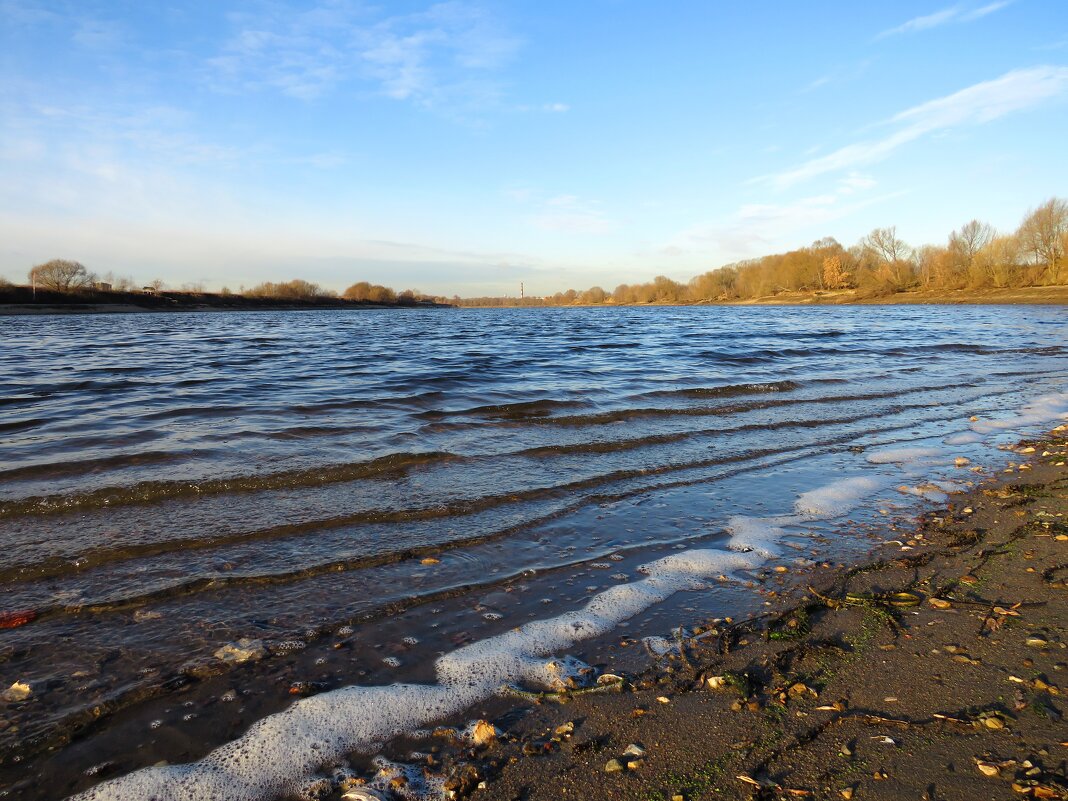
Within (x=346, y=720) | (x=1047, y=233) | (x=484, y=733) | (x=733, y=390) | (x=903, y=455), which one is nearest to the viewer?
(x=484, y=733)

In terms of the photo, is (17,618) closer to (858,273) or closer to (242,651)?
(242,651)

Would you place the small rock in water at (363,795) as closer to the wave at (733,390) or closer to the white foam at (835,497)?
the white foam at (835,497)

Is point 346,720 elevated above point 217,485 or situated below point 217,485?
below

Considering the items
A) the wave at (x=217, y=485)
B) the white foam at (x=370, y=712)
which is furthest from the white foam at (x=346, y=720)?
the wave at (x=217, y=485)

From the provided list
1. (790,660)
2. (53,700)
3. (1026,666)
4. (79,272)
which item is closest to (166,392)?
(53,700)

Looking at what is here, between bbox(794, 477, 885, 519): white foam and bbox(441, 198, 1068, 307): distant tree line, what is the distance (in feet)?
213

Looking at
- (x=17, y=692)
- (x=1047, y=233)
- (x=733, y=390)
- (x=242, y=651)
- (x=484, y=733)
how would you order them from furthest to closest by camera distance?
(x=1047, y=233) → (x=733, y=390) → (x=242, y=651) → (x=17, y=692) → (x=484, y=733)

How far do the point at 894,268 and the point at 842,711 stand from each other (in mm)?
89964

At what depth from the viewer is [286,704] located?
232 cm

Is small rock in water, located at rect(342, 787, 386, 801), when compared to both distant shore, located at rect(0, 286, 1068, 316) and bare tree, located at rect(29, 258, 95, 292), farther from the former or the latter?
bare tree, located at rect(29, 258, 95, 292)

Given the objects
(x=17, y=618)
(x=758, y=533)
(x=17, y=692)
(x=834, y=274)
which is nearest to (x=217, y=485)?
(x=17, y=618)

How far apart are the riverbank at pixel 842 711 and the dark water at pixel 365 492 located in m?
0.64

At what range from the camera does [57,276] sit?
2483 inches

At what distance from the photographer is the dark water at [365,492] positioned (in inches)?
114
